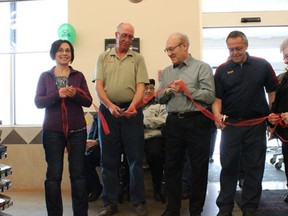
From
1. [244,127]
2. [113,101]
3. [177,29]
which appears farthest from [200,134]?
[177,29]

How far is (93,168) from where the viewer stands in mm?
3320

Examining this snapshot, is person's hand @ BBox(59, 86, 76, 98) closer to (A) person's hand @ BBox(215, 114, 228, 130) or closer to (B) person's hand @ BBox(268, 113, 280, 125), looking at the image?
(A) person's hand @ BBox(215, 114, 228, 130)

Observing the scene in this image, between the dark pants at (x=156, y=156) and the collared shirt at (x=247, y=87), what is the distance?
0.91 meters

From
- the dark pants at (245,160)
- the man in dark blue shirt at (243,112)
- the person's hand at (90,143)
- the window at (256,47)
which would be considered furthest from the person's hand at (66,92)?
the window at (256,47)

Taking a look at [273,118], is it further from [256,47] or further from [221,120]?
[256,47]

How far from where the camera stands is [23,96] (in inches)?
159

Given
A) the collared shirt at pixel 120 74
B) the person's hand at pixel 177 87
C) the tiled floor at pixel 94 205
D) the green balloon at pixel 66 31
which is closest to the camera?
the person's hand at pixel 177 87

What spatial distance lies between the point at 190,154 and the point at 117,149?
0.64 meters

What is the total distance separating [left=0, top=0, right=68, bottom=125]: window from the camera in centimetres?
397

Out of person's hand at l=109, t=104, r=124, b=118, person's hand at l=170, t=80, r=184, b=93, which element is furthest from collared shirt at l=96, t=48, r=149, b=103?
person's hand at l=170, t=80, r=184, b=93

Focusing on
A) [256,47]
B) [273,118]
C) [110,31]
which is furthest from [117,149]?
[256,47]

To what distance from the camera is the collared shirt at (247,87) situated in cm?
242

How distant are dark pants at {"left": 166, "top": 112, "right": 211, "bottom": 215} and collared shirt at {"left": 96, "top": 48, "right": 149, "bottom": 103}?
434mm

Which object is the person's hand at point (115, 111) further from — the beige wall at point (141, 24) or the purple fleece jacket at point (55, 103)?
the beige wall at point (141, 24)
